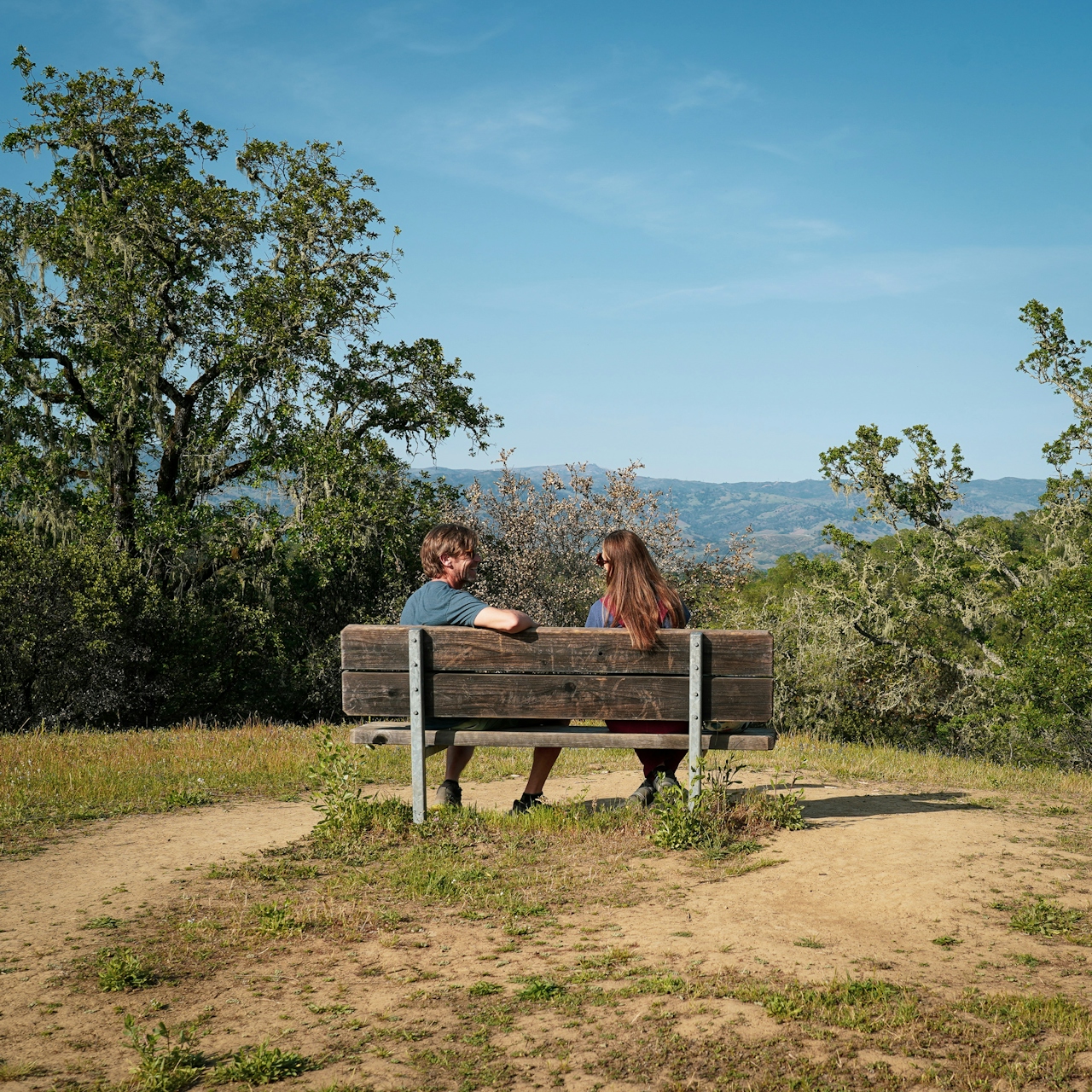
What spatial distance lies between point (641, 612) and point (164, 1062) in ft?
10.1

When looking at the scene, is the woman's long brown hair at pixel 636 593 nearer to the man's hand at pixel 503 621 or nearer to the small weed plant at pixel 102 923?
the man's hand at pixel 503 621

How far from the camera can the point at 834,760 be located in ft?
26.8

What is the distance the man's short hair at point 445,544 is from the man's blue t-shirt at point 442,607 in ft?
0.39

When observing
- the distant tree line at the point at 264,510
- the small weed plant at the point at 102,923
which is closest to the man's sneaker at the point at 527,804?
the small weed plant at the point at 102,923

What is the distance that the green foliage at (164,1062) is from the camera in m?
2.53

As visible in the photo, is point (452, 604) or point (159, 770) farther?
point (159, 770)

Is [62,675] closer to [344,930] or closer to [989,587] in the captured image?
[344,930]

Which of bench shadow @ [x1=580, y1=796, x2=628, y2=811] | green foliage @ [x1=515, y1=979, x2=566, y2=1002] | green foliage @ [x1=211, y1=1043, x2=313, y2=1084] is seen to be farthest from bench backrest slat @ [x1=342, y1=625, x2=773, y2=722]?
green foliage @ [x1=211, y1=1043, x2=313, y2=1084]

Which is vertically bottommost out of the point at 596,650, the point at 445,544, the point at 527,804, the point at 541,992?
the point at 527,804

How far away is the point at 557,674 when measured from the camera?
203 inches

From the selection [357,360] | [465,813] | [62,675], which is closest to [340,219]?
[357,360]

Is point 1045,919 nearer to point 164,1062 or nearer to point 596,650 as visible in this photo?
point 596,650

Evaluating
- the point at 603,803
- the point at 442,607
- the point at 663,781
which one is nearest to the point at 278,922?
the point at 442,607

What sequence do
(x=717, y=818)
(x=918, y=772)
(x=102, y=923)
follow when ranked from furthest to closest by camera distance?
(x=918, y=772)
(x=717, y=818)
(x=102, y=923)
